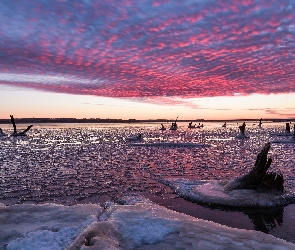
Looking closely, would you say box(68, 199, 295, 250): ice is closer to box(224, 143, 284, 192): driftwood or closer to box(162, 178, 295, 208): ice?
→ box(162, 178, 295, 208): ice

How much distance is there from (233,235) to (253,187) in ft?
14.8

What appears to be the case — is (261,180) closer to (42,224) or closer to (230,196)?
(230,196)

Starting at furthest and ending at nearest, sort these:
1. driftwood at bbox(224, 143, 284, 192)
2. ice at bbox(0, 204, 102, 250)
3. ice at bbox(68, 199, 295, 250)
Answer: driftwood at bbox(224, 143, 284, 192) → ice at bbox(0, 204, 102, 250) → ice at bbox(68, 199, 295, 250)

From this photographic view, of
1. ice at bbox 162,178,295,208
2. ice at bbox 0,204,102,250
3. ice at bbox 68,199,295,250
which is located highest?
ice at bbox 68,199,295,250

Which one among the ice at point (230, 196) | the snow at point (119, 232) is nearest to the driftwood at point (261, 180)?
the ice at point (230, 196)

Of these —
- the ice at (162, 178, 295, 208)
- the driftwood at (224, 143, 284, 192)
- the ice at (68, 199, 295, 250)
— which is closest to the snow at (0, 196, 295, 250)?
the ice at (68, 199, 295, 250)

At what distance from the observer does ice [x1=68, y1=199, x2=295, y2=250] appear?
5031mm

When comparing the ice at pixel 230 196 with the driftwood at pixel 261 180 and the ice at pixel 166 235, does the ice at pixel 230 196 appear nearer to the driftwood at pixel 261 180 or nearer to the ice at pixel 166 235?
the driftwood at pixel 261 180

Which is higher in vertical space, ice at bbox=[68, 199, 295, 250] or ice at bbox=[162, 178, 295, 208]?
ice at bbox=[68, 199, 295, 250]

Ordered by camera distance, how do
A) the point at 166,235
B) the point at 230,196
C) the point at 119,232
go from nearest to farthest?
the point at 166,235 < the point at 119,232 < the point at 230,196

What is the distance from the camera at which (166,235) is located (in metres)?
5.50

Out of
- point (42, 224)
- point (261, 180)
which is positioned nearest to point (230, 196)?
point (261, 180)

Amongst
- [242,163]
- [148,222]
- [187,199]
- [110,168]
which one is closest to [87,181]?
[110,168]

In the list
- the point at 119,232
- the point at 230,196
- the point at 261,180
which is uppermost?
the point at 261,180
